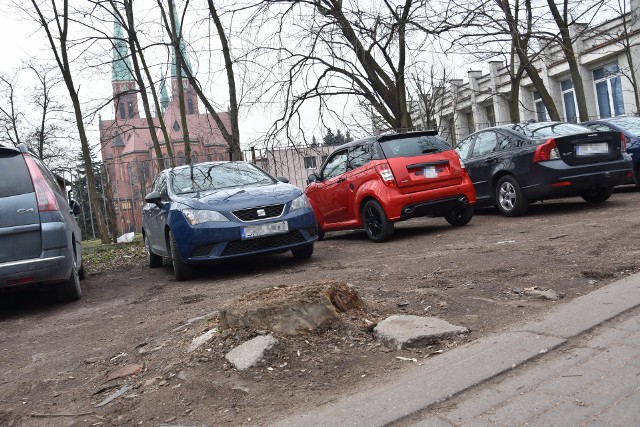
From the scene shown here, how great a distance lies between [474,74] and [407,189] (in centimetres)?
3590

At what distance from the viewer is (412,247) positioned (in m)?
7.73

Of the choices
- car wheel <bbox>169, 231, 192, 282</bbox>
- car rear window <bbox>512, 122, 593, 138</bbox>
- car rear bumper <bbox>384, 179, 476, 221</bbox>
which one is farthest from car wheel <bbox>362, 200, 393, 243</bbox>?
car wheel <bbox>169, 231, 192, 282</bbox>

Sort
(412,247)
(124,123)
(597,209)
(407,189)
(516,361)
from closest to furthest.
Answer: (516,361)
(412,247)
(407,189)
(597,209)
(124,123)

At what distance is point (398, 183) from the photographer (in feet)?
27.6

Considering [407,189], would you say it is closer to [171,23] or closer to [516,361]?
[516,361]

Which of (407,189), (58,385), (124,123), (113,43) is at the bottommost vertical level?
(58,385)

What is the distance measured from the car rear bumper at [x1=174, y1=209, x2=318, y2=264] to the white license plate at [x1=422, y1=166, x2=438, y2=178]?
7.84 feet

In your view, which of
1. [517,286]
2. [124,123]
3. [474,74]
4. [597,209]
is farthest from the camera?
[474,74]

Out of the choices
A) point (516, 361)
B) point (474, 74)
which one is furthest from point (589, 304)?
point (474, 74)

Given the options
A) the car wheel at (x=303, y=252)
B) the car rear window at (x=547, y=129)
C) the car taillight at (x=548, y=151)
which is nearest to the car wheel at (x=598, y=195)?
the car rear window at (x=547, y=129)

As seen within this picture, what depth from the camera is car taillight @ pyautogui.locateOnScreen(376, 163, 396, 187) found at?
842 cm

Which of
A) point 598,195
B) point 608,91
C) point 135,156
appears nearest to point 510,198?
point 598,195

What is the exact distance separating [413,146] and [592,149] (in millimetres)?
2706

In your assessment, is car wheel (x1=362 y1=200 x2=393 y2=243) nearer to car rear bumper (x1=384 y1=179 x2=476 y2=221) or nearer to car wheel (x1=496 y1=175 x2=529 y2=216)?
car rear bumper (x1=384 y1=179 x2=476 y2=221)
